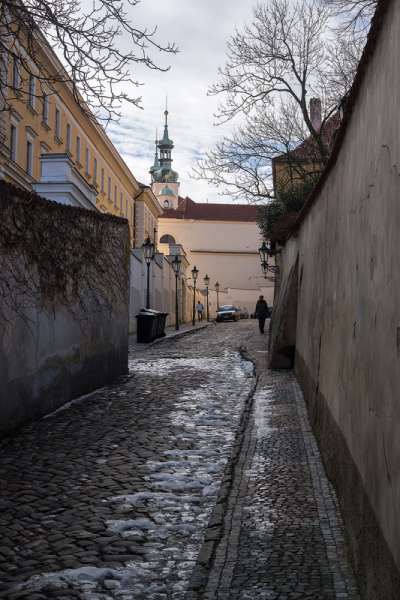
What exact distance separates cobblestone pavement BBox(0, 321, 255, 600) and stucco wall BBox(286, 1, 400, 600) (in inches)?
39.0

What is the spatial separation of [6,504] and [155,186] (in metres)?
105

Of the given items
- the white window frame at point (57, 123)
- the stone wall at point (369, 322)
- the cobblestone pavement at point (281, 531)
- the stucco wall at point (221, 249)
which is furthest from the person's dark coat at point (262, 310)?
the stucco wall at point (221, 249)

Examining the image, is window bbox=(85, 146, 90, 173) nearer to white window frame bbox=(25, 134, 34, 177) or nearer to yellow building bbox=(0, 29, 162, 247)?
yellow building bbox=(0, 29, 162, 247)

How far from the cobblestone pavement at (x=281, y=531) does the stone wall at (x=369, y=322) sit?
140 millimetres

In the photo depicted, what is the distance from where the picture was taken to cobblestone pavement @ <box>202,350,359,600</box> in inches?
131

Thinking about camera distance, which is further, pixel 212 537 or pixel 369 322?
pixel 212 537

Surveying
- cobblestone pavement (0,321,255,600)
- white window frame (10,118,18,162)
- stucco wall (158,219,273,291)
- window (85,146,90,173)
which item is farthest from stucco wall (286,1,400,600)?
stucco wall (158,219,273,291)

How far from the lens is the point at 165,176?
358ft

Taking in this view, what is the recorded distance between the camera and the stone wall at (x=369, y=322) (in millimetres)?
2879

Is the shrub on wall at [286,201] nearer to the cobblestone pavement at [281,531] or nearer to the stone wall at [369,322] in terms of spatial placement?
the cobblestone pavement at [281,531]

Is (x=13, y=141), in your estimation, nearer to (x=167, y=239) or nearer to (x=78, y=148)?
(x=78, y=148)

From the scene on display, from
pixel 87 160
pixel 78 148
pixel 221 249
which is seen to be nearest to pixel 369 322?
pixel 78 148

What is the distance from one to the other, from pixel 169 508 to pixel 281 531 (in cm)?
88

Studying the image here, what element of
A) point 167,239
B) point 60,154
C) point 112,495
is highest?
point 167,239
